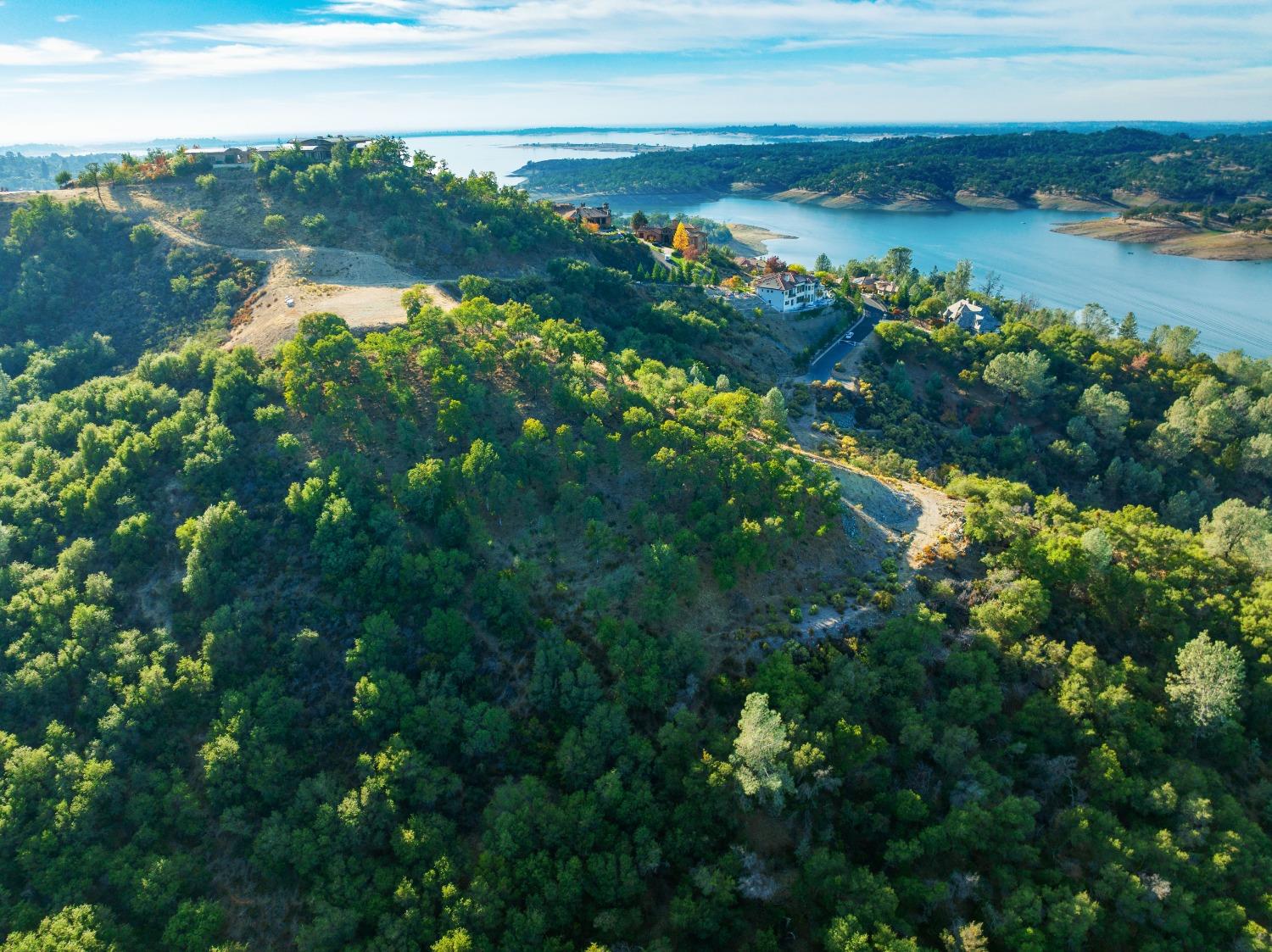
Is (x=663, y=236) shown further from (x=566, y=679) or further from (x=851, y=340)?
(x=566, y=679)

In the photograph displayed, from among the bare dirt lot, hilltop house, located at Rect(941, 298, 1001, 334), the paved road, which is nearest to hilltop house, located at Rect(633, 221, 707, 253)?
the paved road

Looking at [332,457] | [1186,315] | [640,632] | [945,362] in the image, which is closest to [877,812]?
[640,632]

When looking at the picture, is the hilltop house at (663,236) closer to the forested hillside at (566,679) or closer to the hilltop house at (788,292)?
the hilltop house at (788,292)

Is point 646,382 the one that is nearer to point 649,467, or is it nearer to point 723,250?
point 649,467

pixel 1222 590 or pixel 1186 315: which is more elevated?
pixel 1186 315

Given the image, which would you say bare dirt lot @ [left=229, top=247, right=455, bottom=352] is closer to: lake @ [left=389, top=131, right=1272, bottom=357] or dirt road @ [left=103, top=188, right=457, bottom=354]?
dirt road @ [left=103, top=188, right=457, bottom=354]

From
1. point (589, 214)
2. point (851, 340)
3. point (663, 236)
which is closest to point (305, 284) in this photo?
point (589, 214)

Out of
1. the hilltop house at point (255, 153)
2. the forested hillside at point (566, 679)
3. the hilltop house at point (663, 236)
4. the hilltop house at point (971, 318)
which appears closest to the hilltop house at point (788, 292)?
the hilltop house at point (971, 318)
